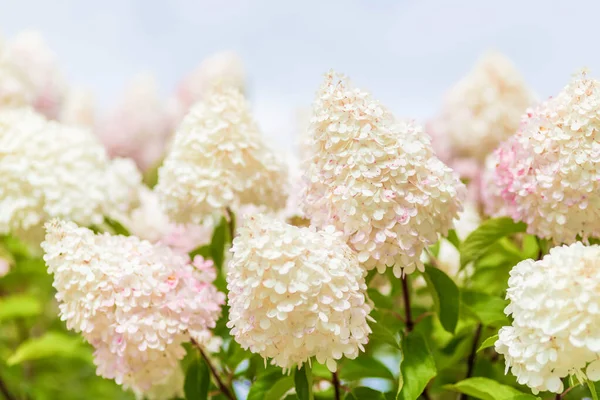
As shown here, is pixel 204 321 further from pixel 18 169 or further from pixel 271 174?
pixel 18 169

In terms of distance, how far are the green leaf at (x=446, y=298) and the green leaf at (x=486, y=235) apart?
0.12 metres

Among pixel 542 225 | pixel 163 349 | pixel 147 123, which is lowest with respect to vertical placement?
pixel 163 349

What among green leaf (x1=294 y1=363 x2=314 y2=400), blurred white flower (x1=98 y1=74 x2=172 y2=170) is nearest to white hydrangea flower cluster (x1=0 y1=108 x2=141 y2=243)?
green leaf (x1=294 y1=363 x2=314 y2=400)

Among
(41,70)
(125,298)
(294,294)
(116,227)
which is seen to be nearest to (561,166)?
(294,294)

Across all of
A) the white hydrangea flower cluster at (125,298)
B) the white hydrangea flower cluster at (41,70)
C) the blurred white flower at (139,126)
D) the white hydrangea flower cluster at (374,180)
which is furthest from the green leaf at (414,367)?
the blurred white flower at (139,126)

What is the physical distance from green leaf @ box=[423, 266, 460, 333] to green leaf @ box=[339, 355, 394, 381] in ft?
0.60

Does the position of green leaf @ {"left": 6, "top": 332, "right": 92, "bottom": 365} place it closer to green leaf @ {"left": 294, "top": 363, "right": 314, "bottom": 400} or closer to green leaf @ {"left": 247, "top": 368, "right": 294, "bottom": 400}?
green leaf @ {"left": 247, "top": 368, "right": 294, "bottom": 400}

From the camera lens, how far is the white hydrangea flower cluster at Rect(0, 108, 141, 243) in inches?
45.2

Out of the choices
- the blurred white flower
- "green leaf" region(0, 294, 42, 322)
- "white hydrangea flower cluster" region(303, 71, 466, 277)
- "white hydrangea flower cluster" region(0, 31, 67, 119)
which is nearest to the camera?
"white hydrangea flower cluster" region(303, 71, 466, 277)

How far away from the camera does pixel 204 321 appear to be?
35.1 inches

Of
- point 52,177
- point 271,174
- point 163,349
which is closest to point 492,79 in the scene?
point 271,174

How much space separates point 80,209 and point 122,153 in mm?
1226

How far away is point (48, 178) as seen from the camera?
117 centimetres

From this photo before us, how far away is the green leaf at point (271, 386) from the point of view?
2.86 feet
